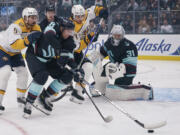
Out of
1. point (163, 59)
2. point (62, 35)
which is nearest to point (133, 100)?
point (62, 35)

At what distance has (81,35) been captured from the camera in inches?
151

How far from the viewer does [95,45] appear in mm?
7840

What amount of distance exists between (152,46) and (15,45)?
199 inches

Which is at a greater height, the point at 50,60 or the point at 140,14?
the point at 140,14

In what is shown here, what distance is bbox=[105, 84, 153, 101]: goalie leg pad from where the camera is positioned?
361 centimetres

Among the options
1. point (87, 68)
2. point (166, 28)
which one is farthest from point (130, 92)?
point (166, 28)

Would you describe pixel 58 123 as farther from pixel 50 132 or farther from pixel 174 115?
pixel 174 115

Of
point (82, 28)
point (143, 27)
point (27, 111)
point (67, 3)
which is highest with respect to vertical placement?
point (67, 3)

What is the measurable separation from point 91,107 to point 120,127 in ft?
2.48

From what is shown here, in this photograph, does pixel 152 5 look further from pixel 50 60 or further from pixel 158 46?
pixel 50 60

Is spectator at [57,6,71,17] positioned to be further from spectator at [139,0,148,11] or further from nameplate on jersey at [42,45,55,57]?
nameplate on jersey at [42,45,55,57]

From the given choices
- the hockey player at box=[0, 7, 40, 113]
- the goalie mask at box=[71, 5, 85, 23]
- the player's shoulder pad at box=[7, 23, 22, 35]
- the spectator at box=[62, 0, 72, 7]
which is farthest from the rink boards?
the player's shoulder pad at box=[7, 23, 22, 35]

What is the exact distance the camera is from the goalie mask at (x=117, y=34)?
11.9 ft

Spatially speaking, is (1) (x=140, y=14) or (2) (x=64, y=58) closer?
(2) (x=64, y=58)
